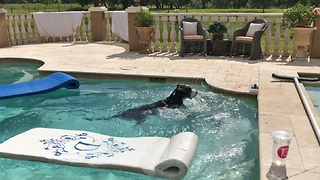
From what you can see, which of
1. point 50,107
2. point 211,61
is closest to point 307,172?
point 50,107

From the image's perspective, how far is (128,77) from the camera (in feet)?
20.9

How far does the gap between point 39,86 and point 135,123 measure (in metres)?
2.34

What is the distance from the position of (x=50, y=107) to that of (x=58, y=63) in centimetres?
262

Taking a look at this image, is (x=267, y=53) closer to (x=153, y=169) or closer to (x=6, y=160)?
(x=153, y=169)

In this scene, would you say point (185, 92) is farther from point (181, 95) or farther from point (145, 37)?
point (145, 37)

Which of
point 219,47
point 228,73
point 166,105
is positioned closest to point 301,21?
point 219,47

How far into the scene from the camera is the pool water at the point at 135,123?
3.16 m

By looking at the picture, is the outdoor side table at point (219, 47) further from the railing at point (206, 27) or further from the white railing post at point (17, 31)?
the white railing post at point (17, 31)

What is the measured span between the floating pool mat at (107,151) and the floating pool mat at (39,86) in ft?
5.74

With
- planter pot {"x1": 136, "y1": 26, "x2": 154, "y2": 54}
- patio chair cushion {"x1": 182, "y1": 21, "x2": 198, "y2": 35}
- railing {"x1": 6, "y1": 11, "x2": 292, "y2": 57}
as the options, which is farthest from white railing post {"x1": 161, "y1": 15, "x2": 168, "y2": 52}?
patio chair cushion {"x1": 182, "y1": 21, "x2": 198, "y2": 35}

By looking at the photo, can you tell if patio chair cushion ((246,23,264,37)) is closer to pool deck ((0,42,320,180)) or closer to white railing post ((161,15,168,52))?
pool deck ((0,42,320,180))

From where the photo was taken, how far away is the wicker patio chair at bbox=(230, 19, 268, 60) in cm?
762

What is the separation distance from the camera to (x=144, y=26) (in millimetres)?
8680

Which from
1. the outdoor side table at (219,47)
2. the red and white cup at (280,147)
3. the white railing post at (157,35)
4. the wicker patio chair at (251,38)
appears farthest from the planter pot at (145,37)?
the red and white cup at (280,147)
